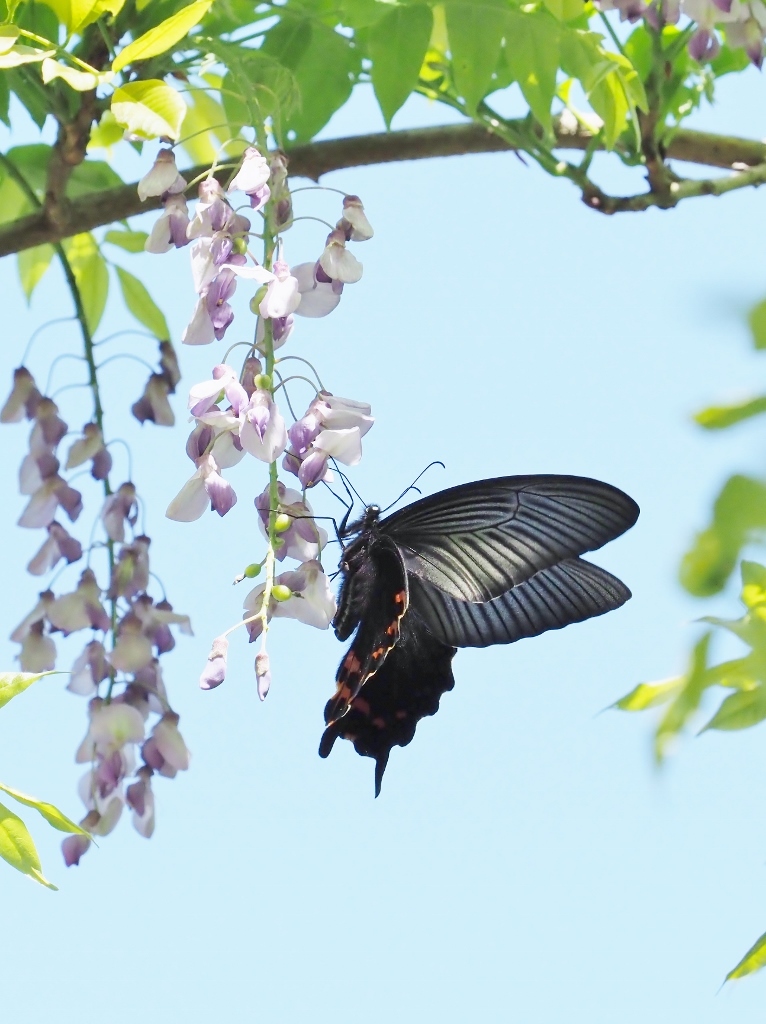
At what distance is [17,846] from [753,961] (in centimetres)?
57

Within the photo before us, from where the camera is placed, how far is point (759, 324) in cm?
42

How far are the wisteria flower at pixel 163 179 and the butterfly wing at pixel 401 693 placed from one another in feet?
1.87

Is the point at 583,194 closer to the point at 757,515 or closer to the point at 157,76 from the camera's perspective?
the point at 157,76

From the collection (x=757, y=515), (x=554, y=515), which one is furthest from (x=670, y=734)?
(x=554, y=515)

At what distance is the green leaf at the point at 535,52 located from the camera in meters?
1.36

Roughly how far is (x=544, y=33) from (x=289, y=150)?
326 millimetres

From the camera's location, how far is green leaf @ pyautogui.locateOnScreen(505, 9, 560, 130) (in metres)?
1.36

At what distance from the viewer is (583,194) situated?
5.37ft

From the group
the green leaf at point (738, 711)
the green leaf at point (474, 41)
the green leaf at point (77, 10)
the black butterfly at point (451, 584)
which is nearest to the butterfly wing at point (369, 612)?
the black butterfly at point (451, 584)

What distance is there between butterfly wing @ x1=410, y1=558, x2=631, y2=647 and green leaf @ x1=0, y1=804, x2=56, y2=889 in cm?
56

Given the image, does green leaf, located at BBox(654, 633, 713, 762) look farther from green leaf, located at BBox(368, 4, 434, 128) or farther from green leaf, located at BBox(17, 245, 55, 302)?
green leaf, located at BBox(17, 245, 55, 302)

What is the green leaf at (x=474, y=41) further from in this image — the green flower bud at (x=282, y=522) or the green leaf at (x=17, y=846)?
the green leaf at (x=17, y=846)

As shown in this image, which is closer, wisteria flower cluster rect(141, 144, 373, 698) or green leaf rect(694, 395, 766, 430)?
green leaf rect(694, 395, 766, 430)

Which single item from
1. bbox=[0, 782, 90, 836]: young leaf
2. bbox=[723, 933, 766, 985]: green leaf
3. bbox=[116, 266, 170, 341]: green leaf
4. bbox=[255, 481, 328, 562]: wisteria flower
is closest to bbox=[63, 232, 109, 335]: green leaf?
bbox=[116, 266, 170, 341]: green leaf
